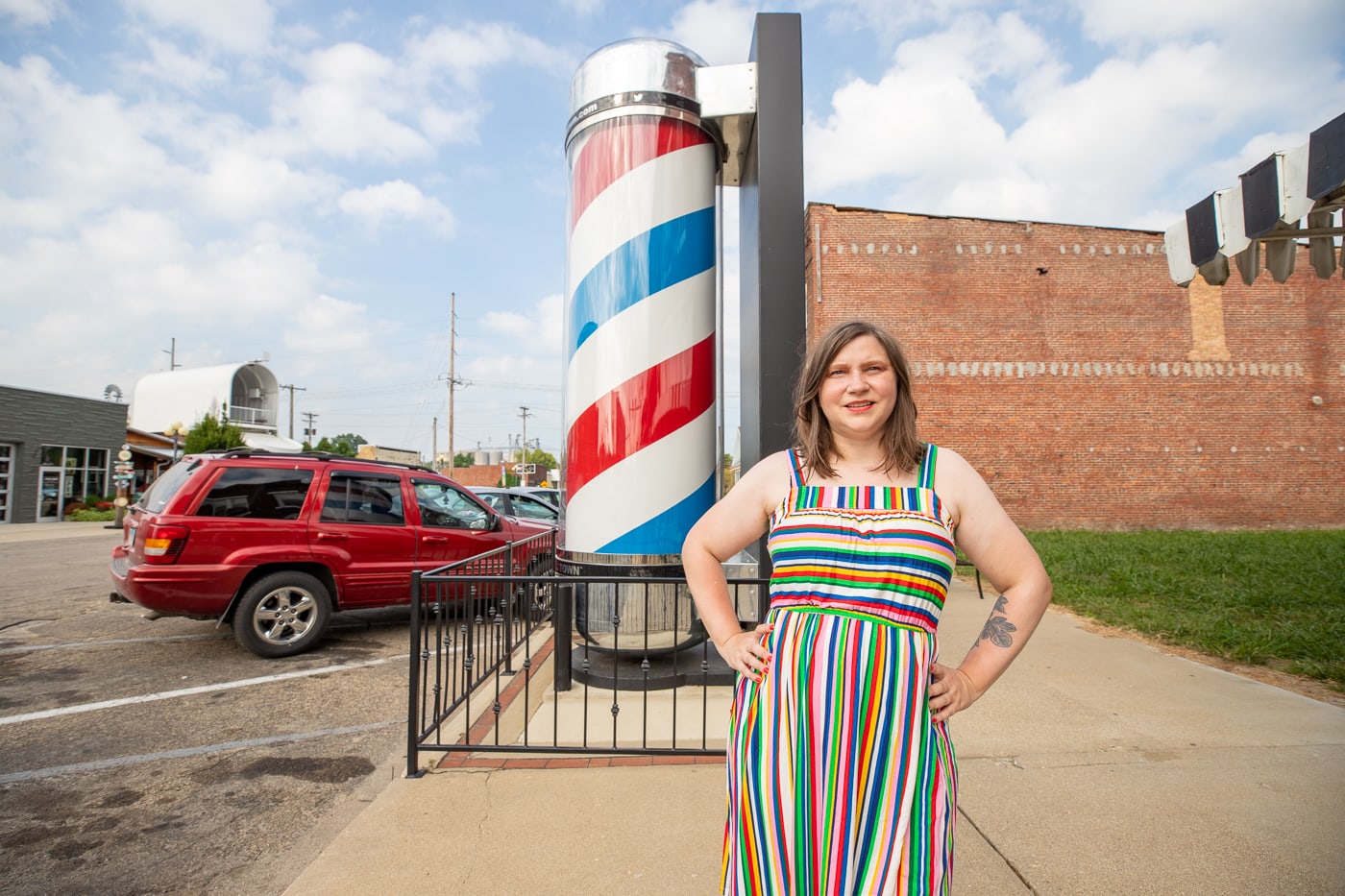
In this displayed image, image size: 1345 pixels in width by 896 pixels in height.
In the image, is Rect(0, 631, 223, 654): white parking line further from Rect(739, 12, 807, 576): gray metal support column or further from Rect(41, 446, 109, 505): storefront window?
Rect(41, 446, 109, 505): storefront window

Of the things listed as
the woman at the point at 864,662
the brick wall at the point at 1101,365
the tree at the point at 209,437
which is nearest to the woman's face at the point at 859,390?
the woman at the point at 864,662

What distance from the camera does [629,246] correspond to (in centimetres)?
394

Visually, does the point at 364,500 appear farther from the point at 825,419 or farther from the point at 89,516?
the point at 89,516

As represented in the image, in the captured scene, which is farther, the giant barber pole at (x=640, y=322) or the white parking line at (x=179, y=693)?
the white parking line at (x=179, y=693)

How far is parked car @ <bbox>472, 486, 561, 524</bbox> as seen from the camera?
967cm

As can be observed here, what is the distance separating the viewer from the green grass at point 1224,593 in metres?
5.65

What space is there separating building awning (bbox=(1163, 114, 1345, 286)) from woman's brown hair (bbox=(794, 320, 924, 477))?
383 centimetres

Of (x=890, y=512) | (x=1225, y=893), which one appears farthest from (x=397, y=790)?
(x=1225, y=893)

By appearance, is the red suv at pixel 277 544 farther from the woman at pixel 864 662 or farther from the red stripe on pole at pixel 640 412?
the woman at pixel 864 662

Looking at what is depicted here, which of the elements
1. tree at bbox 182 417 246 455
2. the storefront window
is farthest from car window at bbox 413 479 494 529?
tree at bbox 182 417 246 455

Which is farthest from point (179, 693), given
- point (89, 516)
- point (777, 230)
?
point (89, 516)

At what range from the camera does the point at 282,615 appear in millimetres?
6059

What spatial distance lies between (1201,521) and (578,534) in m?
19.3

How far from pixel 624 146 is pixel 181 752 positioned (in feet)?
13.7
